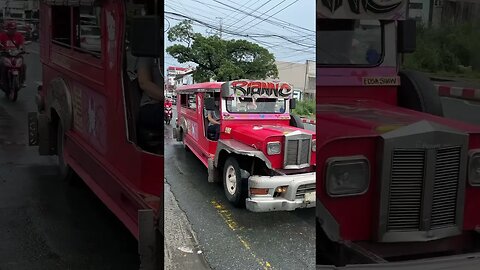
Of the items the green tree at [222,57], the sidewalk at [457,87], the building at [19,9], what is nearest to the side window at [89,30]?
the building at [19,9]

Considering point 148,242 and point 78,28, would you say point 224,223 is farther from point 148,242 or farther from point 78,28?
point 78,28

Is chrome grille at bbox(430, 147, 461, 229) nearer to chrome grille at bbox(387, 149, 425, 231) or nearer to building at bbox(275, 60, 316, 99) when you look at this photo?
chrome grille at bbox(387, 149, 425, 231)

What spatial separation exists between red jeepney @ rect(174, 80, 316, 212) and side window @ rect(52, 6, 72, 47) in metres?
0.32

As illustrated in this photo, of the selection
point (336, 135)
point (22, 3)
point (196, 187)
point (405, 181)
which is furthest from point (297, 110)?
point (22, 3)

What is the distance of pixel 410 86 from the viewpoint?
1.40 metres

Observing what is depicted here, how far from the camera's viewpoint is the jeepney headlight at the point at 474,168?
4.78ft

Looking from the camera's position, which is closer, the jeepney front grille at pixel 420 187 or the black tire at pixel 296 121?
the black tire at pixel 296 121

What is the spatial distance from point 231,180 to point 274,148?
5.4 inches

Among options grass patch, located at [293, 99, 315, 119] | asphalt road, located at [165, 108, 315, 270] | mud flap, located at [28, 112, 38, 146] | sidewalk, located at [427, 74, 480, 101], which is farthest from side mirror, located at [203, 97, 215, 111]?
sidewalk, located at [427, 74, 480, 101]

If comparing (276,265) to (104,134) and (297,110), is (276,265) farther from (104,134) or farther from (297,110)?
(104,134)

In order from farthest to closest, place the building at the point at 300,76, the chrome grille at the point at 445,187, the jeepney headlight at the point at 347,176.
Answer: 1. the chrome grille at the point at 445,187
2. the jeepney headlight at the point at 347,176
3. the building at the point at 300,76

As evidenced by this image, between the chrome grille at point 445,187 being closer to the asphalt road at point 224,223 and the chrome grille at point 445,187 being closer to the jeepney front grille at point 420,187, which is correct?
the jeepney front grille at point 420,187

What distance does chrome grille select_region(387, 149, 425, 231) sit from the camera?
4.54 feet

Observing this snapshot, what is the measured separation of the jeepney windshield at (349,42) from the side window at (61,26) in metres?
0.65
